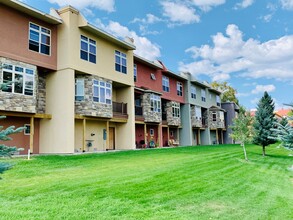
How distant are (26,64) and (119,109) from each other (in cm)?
837

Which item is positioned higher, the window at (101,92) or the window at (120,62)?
the window at (120,62)

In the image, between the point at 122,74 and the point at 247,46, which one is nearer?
the point at 122,74

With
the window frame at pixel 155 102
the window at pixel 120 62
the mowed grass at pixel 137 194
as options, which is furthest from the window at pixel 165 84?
the mowed grass at pixel 137 194

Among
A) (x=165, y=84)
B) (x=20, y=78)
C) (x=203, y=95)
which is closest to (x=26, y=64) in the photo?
(x=20, y=78)

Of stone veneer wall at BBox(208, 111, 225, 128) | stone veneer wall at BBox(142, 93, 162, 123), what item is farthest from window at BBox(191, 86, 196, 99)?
stone veneer wall at BBox(142, 93, 162, 123)

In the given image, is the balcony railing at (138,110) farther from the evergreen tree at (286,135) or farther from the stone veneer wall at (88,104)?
the evergreen tree at (286,135)

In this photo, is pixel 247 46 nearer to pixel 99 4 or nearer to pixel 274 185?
pixel 99 4

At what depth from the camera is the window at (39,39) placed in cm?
1645

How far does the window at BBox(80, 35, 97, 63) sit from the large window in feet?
12.2

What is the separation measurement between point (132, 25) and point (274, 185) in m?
22.1

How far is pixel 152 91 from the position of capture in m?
26.0

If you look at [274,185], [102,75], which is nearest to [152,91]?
[102,75]

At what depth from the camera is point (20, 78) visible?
1527cm

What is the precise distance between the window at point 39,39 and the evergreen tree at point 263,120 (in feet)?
56.3
